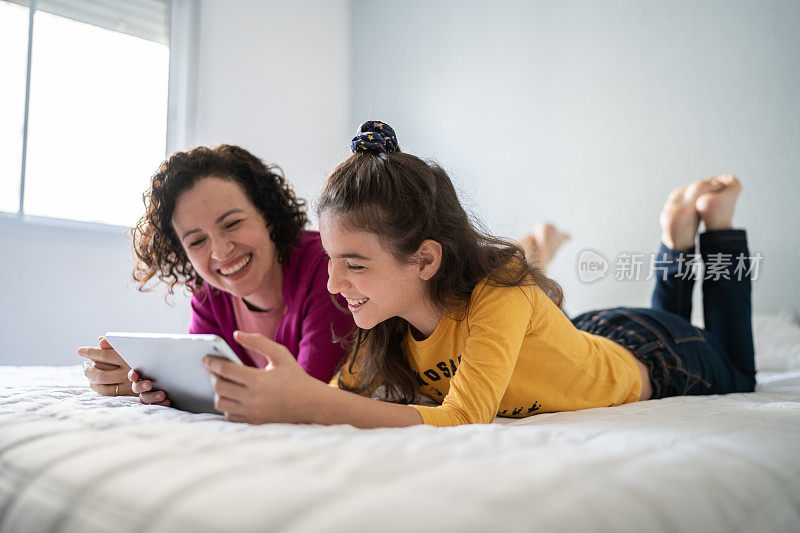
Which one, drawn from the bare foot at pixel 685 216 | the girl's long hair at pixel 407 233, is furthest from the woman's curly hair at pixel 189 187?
the bare foot at pixel 685 216

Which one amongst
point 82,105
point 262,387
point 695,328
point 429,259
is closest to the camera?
point 262,387

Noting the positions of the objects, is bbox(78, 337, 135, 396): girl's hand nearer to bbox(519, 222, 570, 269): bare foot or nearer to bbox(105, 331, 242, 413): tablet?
bbox(105, 331, 242, 413): tablet

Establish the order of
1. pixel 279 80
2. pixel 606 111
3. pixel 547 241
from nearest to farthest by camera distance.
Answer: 1. pixel 547 241
2. pixel 606 111
3. pixel 279 80

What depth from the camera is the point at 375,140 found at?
97 centimetres

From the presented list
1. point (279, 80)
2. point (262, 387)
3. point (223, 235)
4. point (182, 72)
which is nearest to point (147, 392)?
point (262, 387)

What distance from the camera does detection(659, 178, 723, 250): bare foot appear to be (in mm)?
1639

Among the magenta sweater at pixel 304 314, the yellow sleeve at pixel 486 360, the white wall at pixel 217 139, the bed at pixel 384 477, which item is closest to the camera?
the bed at pixel 384 477

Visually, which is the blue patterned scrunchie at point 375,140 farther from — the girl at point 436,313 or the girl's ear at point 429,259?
the girl's ear at point 429,259

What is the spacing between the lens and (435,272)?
954 millimetres

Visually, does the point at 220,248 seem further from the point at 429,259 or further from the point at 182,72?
the point at 182,72

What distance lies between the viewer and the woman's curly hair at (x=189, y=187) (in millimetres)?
1222

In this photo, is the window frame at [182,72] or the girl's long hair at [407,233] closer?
the girl's long hair at [407,233]

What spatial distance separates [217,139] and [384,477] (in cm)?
286

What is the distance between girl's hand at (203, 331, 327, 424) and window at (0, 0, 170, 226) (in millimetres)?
1951
